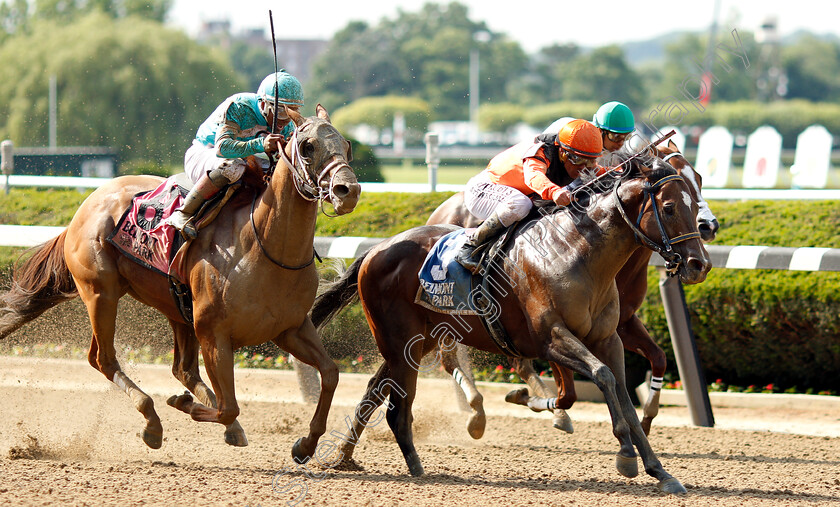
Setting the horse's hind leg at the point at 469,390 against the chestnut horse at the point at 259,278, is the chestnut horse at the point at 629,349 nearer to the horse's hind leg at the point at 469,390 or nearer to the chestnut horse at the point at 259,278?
the horse's hind leg at the point at 469,390

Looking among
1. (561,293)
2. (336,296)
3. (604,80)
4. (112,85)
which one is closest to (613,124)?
(561,293)

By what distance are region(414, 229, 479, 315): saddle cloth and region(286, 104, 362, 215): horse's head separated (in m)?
0.79

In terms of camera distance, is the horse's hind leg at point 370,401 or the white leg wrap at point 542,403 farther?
the white leg wrap at point 542,403

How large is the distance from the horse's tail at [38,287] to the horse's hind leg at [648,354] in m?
3.30

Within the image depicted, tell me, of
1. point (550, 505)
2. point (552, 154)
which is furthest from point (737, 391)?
point (550, 505)

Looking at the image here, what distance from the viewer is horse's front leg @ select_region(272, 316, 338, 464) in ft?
16.4

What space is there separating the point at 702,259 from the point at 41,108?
32.4 m

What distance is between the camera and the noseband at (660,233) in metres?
4.56

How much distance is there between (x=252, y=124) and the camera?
5207 millimetres

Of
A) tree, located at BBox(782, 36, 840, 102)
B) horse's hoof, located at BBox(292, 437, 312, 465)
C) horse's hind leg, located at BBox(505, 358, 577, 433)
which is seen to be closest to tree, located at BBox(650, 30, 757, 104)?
tree, located at BBox(782, 36, 840, 102)

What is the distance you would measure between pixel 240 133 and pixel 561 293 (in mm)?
1810

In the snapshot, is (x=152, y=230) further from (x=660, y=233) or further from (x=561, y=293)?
(x=660, y=233)

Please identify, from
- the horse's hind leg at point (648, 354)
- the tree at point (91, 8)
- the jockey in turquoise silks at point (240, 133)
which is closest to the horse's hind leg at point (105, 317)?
the jockey in turquoise silks at point (240, 133)

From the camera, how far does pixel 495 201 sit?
18.7 feet
